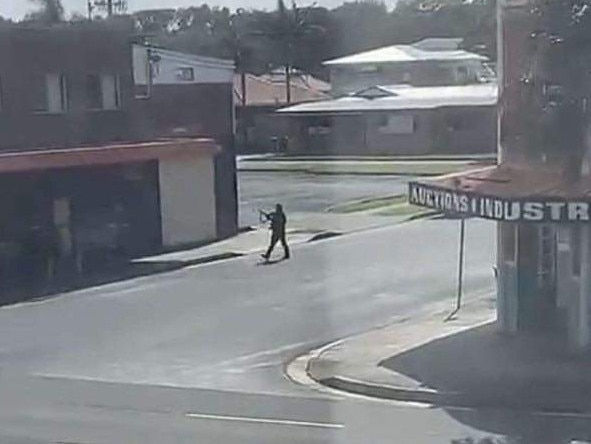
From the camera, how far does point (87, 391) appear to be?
53.0ft

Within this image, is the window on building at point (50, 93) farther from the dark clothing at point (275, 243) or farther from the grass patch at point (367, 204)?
the grass patch at point (367, 204)

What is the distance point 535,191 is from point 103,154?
16061mm

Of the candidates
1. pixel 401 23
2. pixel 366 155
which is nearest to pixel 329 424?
pixel 401 23

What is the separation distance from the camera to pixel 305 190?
153 feet

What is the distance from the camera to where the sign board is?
17.0 meters

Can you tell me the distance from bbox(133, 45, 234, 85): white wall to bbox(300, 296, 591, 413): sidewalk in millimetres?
18108

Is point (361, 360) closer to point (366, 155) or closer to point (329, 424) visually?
point (329, 424)

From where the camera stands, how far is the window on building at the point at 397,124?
50812mm

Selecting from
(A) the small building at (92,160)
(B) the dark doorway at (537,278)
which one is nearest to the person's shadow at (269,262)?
(A) the small building at (92,160)

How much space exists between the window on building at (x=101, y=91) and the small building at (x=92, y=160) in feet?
0.08

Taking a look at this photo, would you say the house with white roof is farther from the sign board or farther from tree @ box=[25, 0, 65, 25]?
the sign board

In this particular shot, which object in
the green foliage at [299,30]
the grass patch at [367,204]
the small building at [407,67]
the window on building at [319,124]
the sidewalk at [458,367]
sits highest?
the green foliage at [299,30]

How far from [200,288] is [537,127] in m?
9.33

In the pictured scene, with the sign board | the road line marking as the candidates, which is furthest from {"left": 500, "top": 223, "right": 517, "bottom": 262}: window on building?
the road line marking
